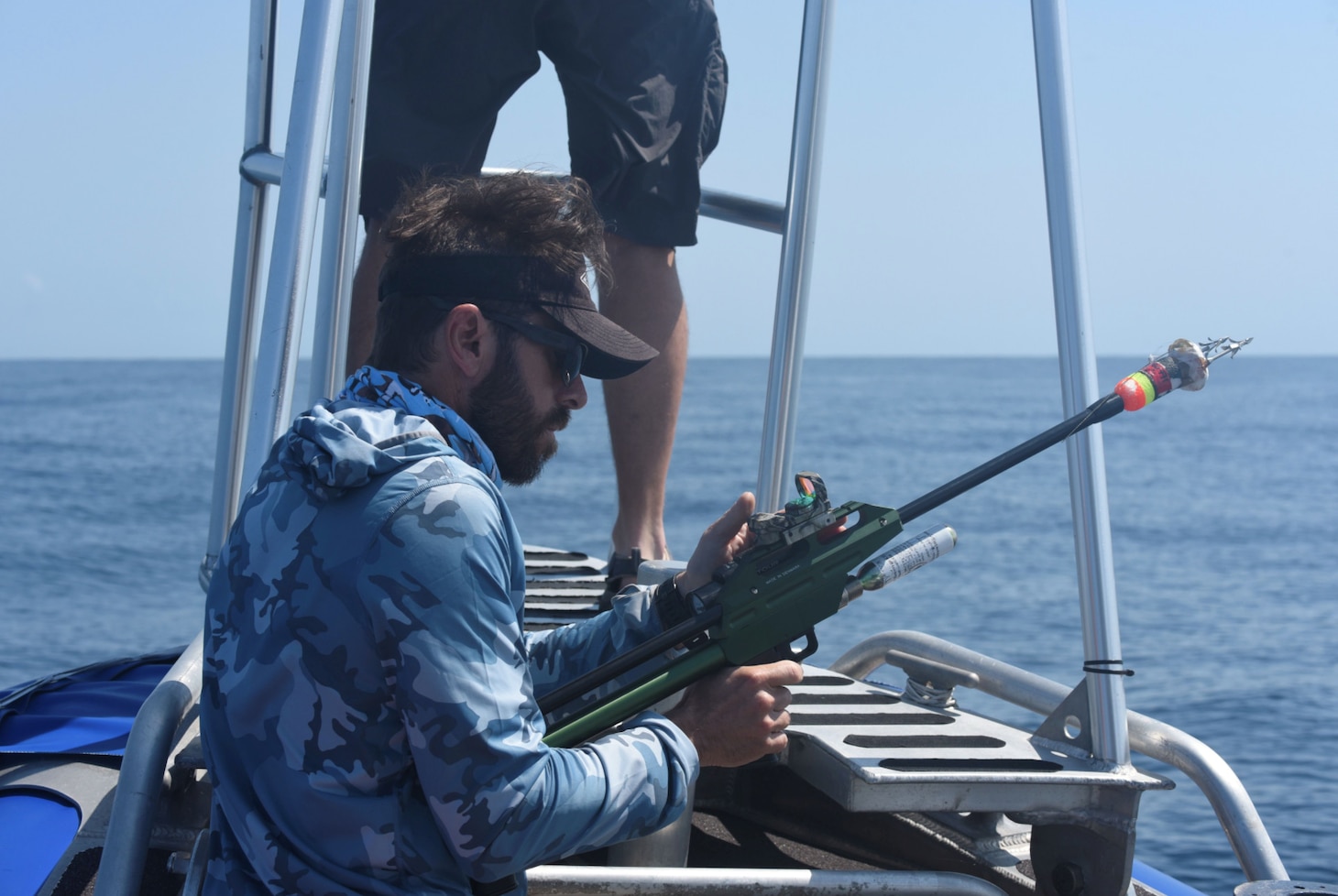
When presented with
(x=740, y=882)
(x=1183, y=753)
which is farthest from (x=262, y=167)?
(x=1183, y=753)

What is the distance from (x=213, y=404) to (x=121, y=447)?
16348mm

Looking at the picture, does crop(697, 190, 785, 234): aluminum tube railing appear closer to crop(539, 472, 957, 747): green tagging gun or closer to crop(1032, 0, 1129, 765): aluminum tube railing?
crop(1032, 0, 1129, 765): aluminum tube railing

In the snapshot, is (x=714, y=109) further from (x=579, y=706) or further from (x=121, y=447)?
(x=121, y=447)

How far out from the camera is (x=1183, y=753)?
1.86 meters

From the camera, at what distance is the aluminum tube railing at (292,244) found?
177 cm

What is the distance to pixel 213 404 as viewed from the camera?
43.8m

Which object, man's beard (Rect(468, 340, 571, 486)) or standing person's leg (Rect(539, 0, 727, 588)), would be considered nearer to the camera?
man's beard (Rect(468, 340, 571, 486))

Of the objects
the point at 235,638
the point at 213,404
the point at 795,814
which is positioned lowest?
the point at 213,404

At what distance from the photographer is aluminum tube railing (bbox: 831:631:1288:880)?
1783 millimetres

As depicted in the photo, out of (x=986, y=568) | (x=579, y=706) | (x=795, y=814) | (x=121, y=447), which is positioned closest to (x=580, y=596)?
(x=795, y=814)

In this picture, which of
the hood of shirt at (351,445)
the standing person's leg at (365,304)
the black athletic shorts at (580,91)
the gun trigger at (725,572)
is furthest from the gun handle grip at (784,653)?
the black athletic shorts at (580,91)

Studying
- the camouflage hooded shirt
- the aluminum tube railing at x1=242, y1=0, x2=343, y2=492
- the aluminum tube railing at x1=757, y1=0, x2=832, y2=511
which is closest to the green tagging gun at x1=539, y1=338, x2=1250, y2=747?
the camouflage hooded shirt

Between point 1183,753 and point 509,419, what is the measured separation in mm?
1072

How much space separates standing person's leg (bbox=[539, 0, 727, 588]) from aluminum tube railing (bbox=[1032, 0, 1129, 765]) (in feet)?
2.99
